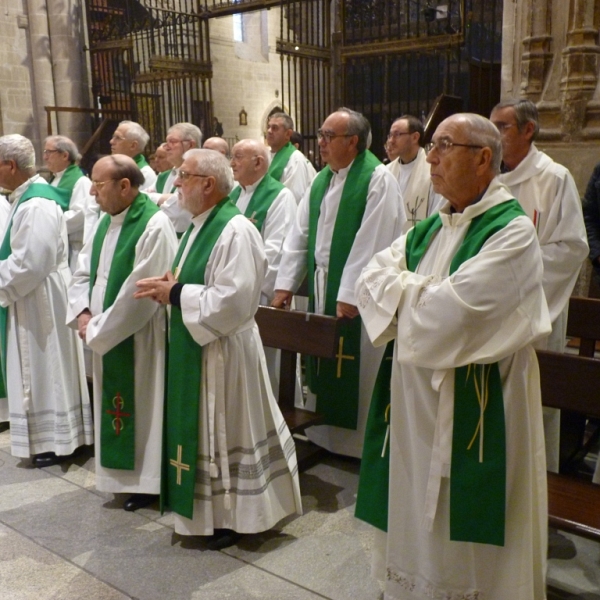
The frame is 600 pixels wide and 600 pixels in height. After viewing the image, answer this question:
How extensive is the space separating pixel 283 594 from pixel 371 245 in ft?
6.41

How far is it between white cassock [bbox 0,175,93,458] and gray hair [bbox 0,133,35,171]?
0.10 meters

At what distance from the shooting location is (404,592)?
2596 millimetres

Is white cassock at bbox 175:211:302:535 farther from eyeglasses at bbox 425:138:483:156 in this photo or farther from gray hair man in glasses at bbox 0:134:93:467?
gray hair man in glasses at bbox 0:134:93:467

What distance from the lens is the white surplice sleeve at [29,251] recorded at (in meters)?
4.25

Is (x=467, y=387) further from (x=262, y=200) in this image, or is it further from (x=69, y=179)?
(x=69, y=179)

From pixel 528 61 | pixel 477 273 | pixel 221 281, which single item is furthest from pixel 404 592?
pixel 528 61

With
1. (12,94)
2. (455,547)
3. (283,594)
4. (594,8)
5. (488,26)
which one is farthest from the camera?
(488,26)

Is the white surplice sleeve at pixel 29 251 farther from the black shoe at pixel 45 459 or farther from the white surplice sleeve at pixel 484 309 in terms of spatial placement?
the white surplice sleeve at pixel 484 309

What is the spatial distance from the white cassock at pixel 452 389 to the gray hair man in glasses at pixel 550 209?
115 centimetres

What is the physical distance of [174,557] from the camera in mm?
3295

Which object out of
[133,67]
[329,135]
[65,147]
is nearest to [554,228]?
[329,135]

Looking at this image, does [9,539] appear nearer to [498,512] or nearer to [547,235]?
[498,512]

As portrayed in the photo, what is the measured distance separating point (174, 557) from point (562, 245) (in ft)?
7.78

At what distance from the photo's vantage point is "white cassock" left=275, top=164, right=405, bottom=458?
4086 millimetres
